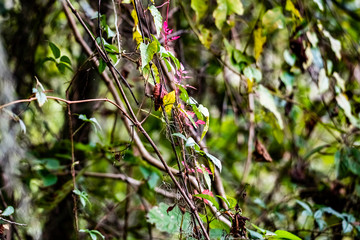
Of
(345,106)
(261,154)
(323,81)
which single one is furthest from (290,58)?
(261,154)

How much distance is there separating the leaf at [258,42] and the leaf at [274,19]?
0.13ft

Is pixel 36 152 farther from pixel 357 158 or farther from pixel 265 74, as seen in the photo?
pixel 357 158

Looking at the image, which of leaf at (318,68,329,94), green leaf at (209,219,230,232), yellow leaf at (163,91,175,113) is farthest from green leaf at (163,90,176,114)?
leaf at (318,68,329,94)

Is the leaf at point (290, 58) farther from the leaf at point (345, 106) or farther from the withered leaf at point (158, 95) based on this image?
the withered leaf at point (158, 95)

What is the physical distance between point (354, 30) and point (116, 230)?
1652 mm

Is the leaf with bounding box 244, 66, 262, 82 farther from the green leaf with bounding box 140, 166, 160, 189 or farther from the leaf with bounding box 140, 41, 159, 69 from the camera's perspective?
the leaf with bounding box 140, 41, 159, 69

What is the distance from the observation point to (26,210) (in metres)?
1.21

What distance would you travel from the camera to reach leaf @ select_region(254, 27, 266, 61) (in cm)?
128

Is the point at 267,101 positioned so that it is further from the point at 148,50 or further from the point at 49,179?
the point at 49,179

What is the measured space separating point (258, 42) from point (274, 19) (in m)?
0.09

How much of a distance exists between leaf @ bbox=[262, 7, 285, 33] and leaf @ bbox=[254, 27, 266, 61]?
0.13ft

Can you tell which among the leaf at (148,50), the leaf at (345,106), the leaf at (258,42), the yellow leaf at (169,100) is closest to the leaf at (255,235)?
the yellow leaf at (169,100)

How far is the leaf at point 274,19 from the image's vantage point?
4.14ft

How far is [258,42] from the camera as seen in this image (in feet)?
4.23
